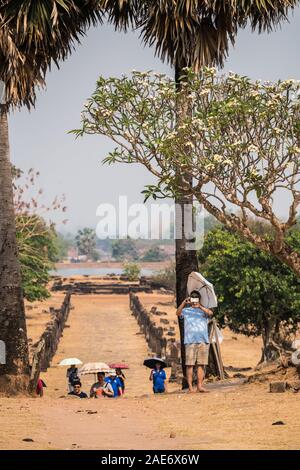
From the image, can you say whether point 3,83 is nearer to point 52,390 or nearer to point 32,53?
point 32,53

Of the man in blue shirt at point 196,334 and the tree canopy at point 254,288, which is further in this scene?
the tree canopy at point 254,288

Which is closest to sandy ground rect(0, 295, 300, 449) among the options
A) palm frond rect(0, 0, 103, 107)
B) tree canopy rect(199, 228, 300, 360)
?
palm frond rect(0, 0, 103, 107)

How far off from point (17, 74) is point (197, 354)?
5.10 m

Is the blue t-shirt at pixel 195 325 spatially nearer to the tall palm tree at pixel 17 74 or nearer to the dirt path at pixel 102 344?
the tall palm tree at pixel 17 74

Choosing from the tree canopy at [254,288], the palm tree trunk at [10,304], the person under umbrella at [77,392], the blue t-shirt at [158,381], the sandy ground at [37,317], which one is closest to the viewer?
the palm tree trunk at [10,304]

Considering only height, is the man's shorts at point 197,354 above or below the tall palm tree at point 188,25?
below

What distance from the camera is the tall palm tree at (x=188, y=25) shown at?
51.8 ft

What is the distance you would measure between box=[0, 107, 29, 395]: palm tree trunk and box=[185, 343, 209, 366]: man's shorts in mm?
2931

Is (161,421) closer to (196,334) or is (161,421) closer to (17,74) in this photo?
(196,334)

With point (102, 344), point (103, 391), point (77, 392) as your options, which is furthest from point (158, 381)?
point (102, 344)

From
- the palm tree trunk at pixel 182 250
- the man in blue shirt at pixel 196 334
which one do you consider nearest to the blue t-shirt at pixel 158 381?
the palm tree trunk at pixel 182 250

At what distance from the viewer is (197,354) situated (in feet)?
47.3

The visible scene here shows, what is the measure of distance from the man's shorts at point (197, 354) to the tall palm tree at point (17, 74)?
293 cm

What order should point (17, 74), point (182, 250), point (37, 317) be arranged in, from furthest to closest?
point (37, 317), point (182, 250), point (17, 74)
